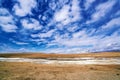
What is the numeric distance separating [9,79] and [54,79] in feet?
16.7

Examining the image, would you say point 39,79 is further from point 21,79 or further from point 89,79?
point 89,79

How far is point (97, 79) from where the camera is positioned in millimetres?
14125

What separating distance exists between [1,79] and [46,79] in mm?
5013

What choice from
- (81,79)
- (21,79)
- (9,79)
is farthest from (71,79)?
(9,79)

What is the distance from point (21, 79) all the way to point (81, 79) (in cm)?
686

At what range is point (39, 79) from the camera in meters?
14.3

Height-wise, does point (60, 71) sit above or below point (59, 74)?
above

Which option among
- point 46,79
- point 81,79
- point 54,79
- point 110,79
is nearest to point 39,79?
point 46,79

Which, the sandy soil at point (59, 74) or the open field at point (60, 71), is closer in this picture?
the sandy soil at point (59, 74)

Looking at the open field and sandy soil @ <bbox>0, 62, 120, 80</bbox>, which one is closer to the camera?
sandy soil @ <bbox>0, 62, 120, 80</bbox>

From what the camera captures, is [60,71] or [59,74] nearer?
[59,74]

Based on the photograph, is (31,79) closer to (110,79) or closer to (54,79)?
(54,79)

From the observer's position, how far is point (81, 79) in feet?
46.6

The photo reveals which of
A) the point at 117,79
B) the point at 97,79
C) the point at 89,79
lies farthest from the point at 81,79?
the point at 117,79
